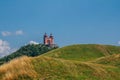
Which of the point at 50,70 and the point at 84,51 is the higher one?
the point at 84,51

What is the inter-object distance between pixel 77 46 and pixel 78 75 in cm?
6755

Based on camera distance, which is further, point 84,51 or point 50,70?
point 84,51

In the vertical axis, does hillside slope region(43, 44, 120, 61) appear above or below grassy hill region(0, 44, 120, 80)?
above

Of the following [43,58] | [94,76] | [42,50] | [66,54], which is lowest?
[94,76]

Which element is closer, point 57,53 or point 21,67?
point 21,67

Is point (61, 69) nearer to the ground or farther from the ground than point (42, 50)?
nearer to the ground

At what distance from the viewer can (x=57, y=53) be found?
86062mm

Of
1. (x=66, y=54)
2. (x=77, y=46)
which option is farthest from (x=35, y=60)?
(x=77, y=46)

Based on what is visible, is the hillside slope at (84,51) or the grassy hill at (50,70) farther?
the hillside slope at (84,51)

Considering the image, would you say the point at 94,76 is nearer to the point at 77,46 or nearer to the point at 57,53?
the point at 57,53

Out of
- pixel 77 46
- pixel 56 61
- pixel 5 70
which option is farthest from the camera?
pixel 77 46

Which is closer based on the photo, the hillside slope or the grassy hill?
the grassy hill

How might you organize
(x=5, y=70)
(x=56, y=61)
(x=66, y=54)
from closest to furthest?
1. (x=5, y=70)
2. (x=56, y=61)
3. (x=66, y=54)

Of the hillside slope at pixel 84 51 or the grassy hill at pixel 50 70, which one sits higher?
the hillside slope at pixel 84 51
